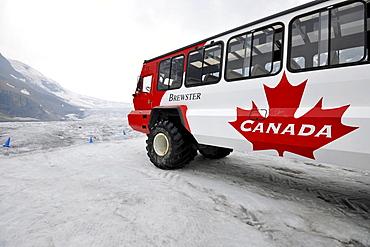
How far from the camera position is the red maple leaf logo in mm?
1618

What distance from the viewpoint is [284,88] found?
192 centimetres

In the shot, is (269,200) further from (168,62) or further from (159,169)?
(168,62)

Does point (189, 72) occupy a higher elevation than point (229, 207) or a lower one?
higher

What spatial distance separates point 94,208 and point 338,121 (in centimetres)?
247

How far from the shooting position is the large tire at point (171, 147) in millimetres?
2969

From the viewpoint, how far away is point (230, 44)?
249 cm

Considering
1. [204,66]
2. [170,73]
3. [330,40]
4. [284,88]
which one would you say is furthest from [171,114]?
[330,40]

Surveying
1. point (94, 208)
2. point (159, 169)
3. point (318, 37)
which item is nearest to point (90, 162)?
point (159, 169)

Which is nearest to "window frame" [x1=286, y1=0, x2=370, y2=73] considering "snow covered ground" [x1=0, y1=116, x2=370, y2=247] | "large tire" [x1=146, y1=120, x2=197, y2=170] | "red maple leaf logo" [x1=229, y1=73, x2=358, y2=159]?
"red maple leaf logo" [x1=229, y1=73, x2=358, y2=159]

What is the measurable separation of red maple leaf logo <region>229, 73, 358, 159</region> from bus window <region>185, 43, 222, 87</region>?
761 millimetres

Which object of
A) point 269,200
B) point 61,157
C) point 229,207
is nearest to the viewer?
point 229,207

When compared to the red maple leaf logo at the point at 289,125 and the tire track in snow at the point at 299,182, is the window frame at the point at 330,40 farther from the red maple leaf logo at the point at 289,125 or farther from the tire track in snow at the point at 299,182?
the tire track in snow at the point at 299,182

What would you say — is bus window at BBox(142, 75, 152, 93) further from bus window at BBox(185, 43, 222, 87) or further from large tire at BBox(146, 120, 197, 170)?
bus window at BBox(185, 43, 222, 87)

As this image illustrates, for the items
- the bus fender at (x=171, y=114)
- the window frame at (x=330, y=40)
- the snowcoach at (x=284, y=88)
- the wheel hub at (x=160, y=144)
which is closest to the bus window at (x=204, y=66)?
the snowcoach at (x=284, y=88)
